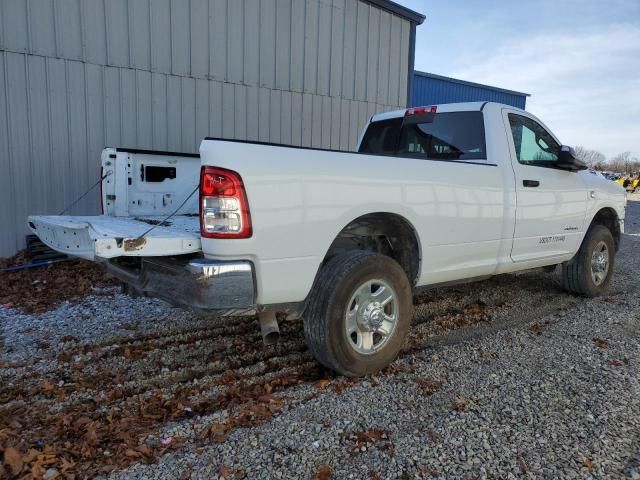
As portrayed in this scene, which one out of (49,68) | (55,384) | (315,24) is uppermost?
(315,24)

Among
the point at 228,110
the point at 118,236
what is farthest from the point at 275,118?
the point at 118,236

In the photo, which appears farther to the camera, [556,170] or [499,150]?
[556,170]

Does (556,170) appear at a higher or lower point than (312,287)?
higher

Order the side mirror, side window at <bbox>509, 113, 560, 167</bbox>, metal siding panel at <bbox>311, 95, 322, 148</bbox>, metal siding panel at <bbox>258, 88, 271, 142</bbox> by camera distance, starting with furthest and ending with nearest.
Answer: metal siding panel at <bbox>311, 95, 322, 148</bbox> < metal siding panel at <bbox>258, 88, 271, 142</bbox> < the side mirror < side window at <bbox>509, 113, 560, 167</bbox>

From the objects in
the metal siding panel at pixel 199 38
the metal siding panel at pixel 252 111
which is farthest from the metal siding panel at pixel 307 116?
the metal siding panel at pixel 199 38

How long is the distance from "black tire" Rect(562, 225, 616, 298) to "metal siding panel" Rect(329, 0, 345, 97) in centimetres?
582

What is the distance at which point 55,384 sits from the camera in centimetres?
354

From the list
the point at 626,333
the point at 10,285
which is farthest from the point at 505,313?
the point at 10,285

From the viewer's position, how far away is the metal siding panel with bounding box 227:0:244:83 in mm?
8539

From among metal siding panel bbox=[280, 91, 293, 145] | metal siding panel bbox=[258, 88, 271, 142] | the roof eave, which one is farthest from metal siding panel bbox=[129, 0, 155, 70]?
the roof eave

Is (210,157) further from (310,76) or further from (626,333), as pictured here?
(310,76)

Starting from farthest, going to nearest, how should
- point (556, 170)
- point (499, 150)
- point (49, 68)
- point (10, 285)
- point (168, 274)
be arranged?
point (49, 68) → point (10, 285) → point (556, 170) → point (499, 150) → point (168, 274)

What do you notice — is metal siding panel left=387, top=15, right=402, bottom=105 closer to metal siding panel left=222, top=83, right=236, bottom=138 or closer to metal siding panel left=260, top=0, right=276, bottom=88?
metal siding panel left=260, top=0, right=276, bottom=88

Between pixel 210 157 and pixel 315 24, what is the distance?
25.3ft
